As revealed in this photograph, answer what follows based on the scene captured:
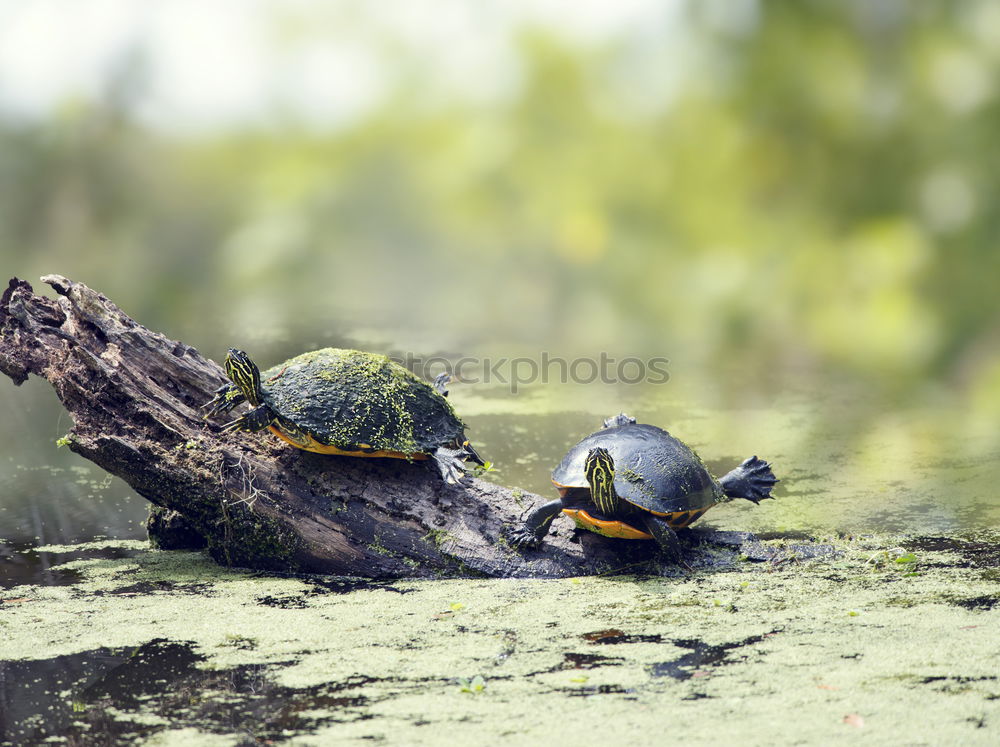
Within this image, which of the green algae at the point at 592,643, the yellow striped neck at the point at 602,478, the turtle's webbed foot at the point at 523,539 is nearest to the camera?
the green algae at the point at 592,643

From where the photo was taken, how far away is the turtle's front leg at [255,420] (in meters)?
2.49

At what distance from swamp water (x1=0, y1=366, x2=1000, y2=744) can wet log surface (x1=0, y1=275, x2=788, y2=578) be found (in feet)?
0.27

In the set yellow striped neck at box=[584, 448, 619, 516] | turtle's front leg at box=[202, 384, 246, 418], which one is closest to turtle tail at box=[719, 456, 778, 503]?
yellow striped neck at box=[584, 448, 619, 516]

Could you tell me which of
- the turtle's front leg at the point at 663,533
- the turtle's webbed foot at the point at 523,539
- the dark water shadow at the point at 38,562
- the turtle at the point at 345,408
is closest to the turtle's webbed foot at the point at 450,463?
the turtle at the point at 345,408

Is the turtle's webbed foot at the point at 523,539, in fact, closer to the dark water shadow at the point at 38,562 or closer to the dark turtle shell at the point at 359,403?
the dark turtle shell at the point at 359,403

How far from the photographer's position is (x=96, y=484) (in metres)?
3.60

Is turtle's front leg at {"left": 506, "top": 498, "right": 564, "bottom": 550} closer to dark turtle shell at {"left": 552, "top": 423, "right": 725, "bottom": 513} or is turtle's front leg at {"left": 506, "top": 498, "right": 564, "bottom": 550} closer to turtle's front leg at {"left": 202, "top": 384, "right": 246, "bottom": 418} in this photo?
dark turtle shell at {"left": 552, "top": 423, "right": 725, "bottom": 513}

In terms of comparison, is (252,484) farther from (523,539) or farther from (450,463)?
(523,539)

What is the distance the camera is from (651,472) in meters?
2.38

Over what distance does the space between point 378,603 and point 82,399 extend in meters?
1.01

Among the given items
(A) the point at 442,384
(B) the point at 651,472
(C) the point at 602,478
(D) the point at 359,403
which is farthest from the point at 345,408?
(B) the point at 651,472

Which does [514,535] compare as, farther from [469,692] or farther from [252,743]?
[252,743]

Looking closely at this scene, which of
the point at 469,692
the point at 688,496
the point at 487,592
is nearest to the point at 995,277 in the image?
the point at 688,496

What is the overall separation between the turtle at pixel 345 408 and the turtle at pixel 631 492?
0.29m
